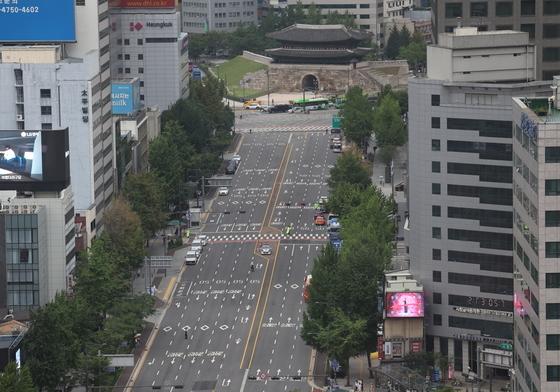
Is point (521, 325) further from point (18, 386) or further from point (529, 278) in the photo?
point (18, 386)

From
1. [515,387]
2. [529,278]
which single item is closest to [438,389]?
[515,387]

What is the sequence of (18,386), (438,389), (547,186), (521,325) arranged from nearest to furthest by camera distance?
(547,186)
(521,325)
(18,386)
(438,389)

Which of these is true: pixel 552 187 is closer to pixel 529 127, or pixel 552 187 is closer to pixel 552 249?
pixel 552 249

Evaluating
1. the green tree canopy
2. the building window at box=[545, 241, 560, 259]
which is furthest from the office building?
the green tree canopy

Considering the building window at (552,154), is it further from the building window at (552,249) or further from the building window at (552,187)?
the building window at (552,249)

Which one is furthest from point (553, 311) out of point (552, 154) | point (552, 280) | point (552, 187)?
point (552, 154)

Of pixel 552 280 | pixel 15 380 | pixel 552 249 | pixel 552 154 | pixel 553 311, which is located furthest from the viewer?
pixel 15 380

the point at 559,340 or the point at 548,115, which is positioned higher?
the point at 548,115

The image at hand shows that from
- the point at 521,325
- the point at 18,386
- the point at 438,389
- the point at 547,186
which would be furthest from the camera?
the point at 438,389
